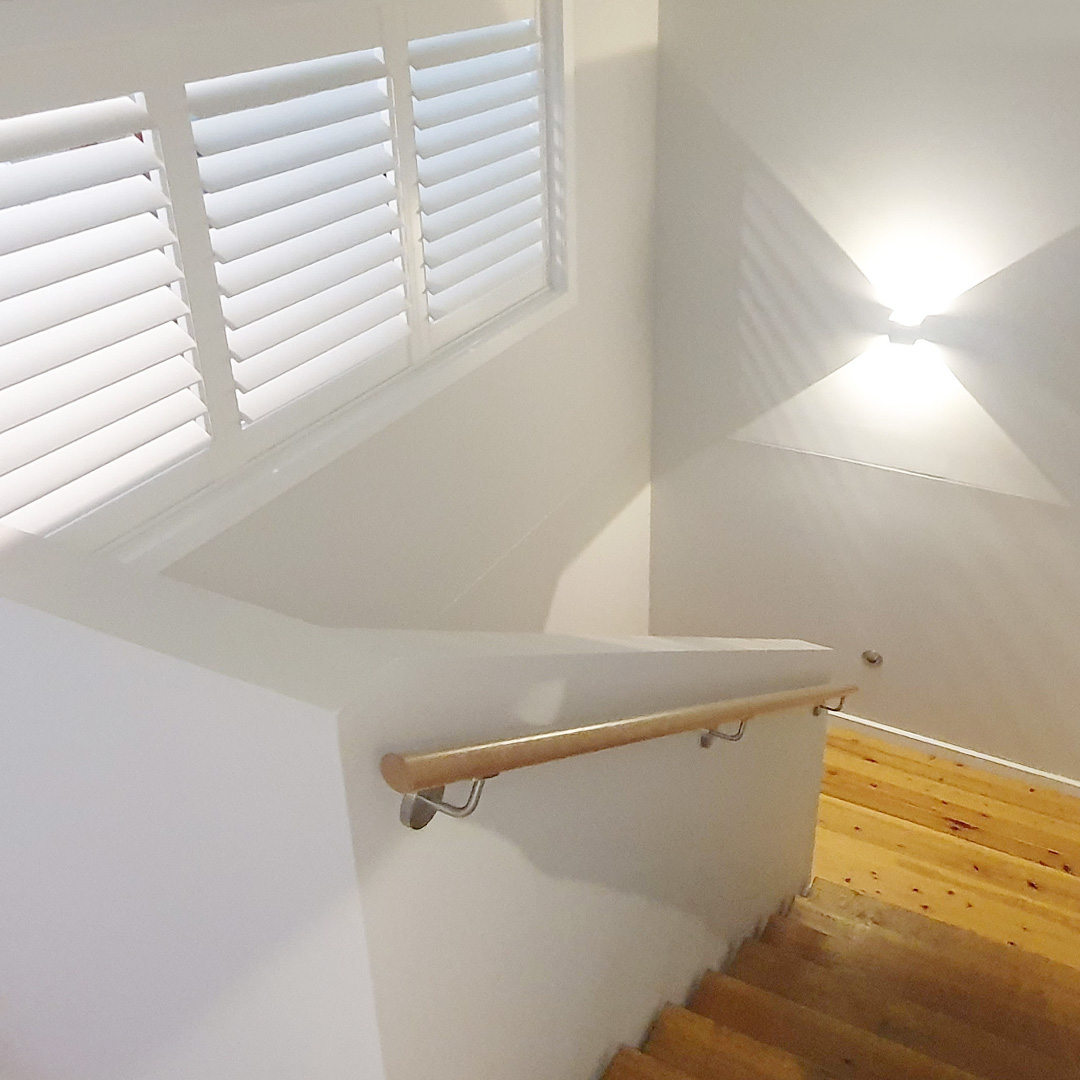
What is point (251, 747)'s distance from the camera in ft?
3.53

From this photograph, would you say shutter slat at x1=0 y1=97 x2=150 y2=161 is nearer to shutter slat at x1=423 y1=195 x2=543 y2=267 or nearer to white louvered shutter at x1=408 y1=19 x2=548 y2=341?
white louvered shutter at x1=408 y1=19 x2=548 y2=341

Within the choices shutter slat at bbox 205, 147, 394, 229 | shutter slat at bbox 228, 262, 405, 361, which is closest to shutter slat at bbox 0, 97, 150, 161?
shutter slat at bbox 205, 147, 394, 229

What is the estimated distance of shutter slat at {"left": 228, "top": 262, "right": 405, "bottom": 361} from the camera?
7.64 feet

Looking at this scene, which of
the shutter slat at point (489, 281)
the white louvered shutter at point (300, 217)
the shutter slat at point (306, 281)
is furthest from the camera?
the shutter slat at point (489, 281)

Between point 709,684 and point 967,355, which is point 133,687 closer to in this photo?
point 709,684

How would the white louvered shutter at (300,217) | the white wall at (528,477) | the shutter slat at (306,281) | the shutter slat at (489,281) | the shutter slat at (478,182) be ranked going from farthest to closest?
the shutter slat at (489,281), the shutter slat at (478,182), the white wall at (528,477), the shutter slat at (306,281), the white louvered shutter at (300,217)

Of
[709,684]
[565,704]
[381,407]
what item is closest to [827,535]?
[381,407]

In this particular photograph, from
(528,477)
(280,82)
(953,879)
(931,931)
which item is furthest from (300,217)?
(953,879)

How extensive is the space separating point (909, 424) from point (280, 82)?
225 cm

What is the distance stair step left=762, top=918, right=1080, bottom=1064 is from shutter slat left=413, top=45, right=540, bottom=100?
7.42ft

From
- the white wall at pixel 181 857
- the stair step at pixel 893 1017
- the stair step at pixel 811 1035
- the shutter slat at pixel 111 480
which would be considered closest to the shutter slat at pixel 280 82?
the shutter slat at pixel 111 480

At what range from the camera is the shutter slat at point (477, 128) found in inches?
108

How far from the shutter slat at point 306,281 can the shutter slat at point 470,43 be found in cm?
41

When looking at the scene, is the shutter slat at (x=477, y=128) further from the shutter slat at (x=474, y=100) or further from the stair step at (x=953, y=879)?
the stair step at (x=953, y=879)
